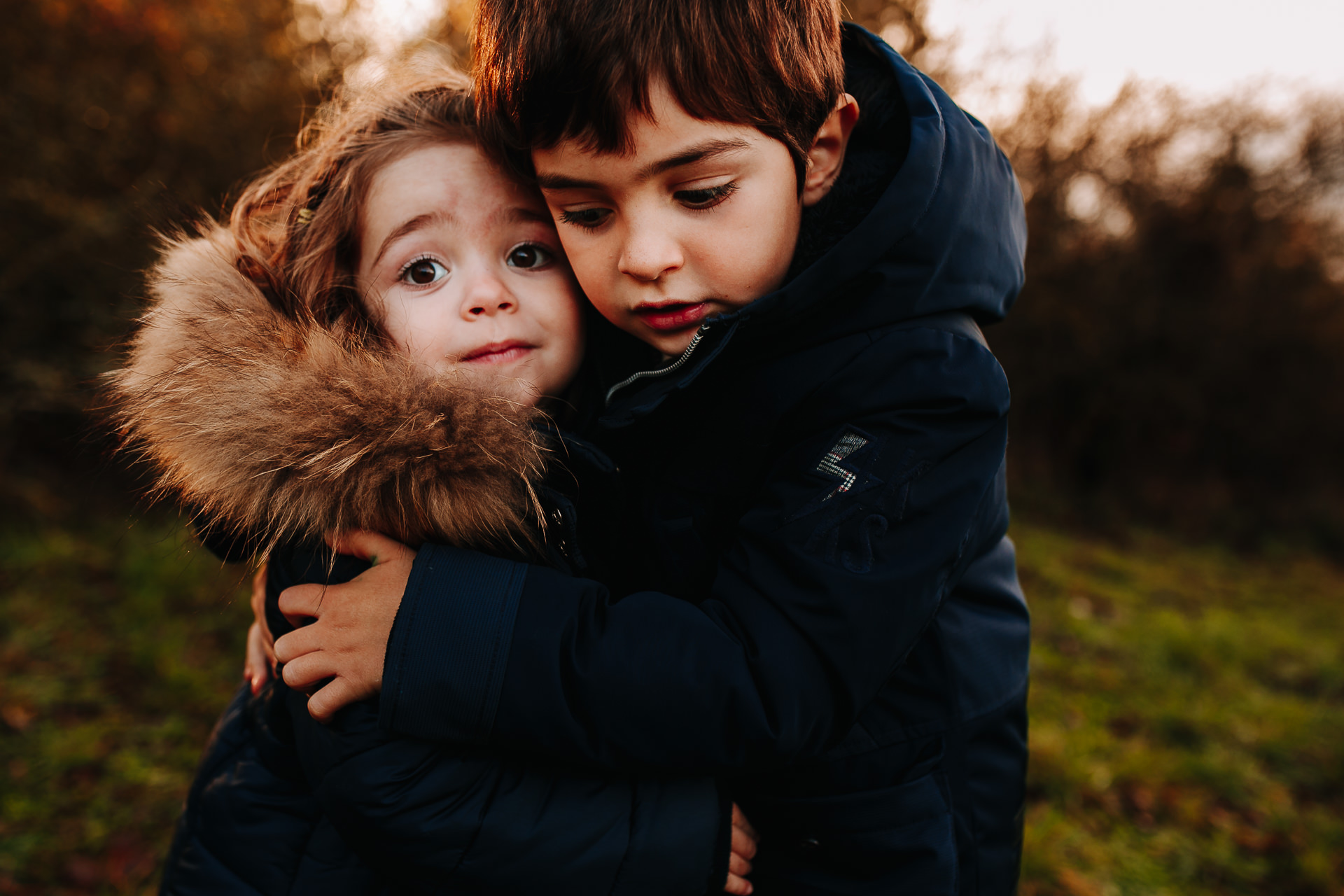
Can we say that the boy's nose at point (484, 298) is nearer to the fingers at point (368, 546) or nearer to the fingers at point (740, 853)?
the fingers at point (368, 546)

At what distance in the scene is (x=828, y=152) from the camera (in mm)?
1491

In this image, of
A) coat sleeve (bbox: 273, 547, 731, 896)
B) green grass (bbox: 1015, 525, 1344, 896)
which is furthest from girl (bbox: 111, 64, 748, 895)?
green grass (bbox: 1015, 525, 1344, 896)

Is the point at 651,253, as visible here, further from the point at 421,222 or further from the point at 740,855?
the point at 740,855

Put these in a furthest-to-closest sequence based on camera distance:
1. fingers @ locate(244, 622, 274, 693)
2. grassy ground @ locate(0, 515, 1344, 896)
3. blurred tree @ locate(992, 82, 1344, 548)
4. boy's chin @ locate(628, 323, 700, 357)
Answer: blurred tree @ locate(992, 82, 1344, 548), grassy ground @ locate(0, 515, 1344, 896), fingers @ locate(244, 622, 274, 693), boy's chin @ locate(628, 323, 700, 357)

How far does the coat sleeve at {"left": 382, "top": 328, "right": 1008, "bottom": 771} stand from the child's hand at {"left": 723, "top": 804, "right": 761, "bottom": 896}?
12.1 inches

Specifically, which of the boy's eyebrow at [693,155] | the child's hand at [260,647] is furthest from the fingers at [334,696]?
the boy's eyebrow at [693,155]

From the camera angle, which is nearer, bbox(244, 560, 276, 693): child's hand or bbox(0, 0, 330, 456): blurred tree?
bbox(244, 560, 276, 693): child's hand

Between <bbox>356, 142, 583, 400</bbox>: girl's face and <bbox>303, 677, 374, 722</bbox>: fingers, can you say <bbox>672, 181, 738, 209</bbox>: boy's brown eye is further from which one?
<bbox>303, 677, 374, 722</bbox>: fingers

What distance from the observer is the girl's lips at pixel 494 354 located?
1557 mm

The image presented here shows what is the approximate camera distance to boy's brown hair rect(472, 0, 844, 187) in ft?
4.14

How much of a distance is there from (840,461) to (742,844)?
74 centimetres

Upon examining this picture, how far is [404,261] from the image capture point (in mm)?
1578

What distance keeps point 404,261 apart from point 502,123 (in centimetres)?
35

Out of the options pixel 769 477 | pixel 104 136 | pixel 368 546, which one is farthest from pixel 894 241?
pixel 104 136
